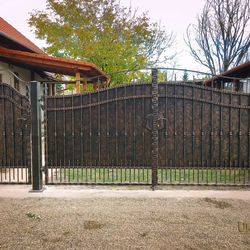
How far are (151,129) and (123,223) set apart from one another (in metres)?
1.78

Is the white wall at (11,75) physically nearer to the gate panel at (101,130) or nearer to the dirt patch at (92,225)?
the gate panel at (101,130)

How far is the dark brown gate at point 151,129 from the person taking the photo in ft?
13.4

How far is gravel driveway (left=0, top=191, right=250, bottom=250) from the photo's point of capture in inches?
96.0

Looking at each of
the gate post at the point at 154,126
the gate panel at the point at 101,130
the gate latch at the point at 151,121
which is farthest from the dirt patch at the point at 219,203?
the gate latch at the point at 151,121

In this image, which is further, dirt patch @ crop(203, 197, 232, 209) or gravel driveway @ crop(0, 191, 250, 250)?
dirt patch @ crop(203, 197, 232, 209)

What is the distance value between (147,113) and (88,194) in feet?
6.00

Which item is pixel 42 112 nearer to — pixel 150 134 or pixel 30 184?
pixel 30 184

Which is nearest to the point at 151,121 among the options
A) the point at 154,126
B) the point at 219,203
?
the point at 154,126

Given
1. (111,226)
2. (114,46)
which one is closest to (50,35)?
(114,46)

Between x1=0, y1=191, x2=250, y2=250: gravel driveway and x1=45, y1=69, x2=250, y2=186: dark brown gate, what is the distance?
600mm

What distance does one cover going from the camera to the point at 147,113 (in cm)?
410

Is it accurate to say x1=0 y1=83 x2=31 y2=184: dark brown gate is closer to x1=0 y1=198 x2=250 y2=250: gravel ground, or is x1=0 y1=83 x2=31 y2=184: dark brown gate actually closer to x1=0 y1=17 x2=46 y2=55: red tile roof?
x1=0 y1=198 x2=250 y2=250: gravel ground

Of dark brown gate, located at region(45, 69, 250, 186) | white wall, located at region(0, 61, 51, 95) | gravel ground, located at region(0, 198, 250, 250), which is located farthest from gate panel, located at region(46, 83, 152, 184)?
white wall, located at region(0, 61, 51, 95)

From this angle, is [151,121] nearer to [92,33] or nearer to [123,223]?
[123,223]
